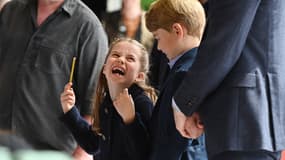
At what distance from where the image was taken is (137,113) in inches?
91.1

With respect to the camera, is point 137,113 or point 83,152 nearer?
point 137,113

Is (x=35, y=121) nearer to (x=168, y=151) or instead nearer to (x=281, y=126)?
A: (x=168, y=151)

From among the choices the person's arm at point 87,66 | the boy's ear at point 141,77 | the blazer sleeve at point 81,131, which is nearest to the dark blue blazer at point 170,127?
the boy's ear at point 141,77

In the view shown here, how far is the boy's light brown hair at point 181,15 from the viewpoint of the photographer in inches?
86.0

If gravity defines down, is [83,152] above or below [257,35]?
below

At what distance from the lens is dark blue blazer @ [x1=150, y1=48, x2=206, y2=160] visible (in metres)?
2.13

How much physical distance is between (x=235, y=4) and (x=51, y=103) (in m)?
1.17

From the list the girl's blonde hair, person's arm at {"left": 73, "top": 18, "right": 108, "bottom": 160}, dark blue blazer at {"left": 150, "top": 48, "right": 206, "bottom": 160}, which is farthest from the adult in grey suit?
person's arm at {"left": 73, "top": 18, "right": 108, "bottom": 160}

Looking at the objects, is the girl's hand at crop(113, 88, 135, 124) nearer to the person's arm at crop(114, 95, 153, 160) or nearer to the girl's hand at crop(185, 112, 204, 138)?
the person's arm at crop(114, 95, 153, 160)

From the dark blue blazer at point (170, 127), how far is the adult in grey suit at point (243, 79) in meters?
0.19

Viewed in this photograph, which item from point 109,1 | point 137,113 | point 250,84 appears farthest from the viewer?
point 109,1

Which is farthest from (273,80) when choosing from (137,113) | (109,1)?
(109,1)

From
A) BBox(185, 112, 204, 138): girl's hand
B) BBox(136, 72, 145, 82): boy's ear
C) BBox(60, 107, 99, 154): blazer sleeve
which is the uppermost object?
BBox(136, 72, 145, 82): boy's ear

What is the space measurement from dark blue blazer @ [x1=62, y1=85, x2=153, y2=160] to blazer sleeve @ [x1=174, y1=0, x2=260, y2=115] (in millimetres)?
344
